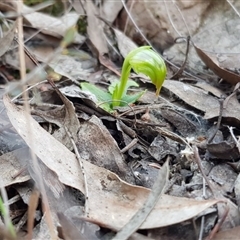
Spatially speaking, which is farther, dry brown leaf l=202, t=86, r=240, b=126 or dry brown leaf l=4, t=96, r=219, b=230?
dry brown leaf l=202, t=86, r=240, b=126

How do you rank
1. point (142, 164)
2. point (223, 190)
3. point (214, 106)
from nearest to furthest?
point (223, 190), point (142, 164), point (214, 106)

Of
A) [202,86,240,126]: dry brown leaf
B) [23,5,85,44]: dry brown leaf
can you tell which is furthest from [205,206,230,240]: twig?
[23,5,85,44]: dry brown leaf

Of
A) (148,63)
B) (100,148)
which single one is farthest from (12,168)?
(148,63)

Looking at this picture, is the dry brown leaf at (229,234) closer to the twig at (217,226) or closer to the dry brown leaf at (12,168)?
the twig at (217,226)

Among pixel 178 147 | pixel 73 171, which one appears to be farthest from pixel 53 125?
pixel 178 147

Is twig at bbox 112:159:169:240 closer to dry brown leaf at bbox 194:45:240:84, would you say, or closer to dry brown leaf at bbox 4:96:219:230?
dry brown leaf at bbox 4:96:219:230

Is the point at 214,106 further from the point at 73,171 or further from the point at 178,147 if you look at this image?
the point at 73,171
